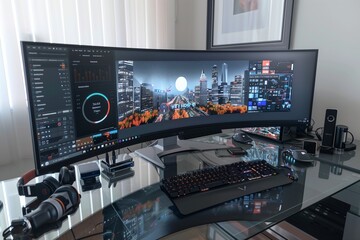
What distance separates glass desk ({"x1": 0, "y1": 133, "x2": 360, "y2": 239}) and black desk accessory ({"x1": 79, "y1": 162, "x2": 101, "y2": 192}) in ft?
0.08

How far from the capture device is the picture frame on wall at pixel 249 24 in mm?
1483

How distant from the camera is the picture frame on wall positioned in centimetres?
148

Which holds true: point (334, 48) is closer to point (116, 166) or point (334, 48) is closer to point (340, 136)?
point (340, 136)

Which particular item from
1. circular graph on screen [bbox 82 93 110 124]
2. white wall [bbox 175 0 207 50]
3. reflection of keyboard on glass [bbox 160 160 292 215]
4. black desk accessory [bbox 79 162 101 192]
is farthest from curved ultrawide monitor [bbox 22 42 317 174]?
white wall [bbox 175 0 207 50]

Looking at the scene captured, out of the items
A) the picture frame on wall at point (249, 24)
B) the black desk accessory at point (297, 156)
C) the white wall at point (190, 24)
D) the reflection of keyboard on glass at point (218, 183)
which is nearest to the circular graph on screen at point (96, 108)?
the reflection of keyboard on glass at point (218, 183)

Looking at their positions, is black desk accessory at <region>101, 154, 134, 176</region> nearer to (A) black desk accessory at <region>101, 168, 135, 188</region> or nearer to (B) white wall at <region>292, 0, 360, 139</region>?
(A) black desk accessory at <region>101, 168, 135, 188</region>

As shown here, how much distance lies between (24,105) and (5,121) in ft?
0.47

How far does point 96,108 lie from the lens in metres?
0.87

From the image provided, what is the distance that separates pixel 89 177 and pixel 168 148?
0.43 meters

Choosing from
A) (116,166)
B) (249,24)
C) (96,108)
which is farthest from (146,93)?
(249,24)

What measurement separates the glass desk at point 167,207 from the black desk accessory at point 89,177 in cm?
2

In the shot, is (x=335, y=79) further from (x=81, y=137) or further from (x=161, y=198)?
(x=81, y=137)

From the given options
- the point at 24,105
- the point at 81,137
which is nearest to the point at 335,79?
the point at 81,137

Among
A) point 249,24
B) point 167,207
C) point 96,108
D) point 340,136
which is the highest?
point 249,24
